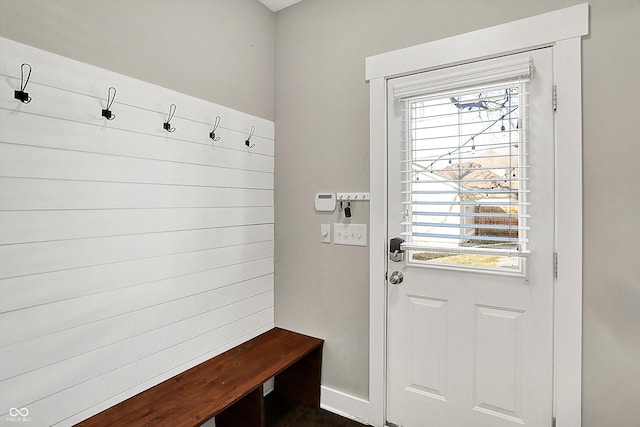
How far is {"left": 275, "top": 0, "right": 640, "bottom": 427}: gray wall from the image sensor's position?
4.43ft

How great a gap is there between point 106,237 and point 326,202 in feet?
3.84

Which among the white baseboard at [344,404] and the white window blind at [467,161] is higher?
the white window blind at [467,161]

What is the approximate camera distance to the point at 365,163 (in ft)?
6.35

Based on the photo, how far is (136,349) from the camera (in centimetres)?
153

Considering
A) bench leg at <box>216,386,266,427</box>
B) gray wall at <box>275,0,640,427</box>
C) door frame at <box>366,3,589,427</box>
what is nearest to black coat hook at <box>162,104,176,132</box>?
gray wall at <box>275,0,640,427</box>

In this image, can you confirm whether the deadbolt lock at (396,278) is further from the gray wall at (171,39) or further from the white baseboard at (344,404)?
the gray wall at (171,39)

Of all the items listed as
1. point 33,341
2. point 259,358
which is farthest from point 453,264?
point 33,341

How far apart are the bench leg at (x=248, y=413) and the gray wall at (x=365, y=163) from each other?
0.56 m

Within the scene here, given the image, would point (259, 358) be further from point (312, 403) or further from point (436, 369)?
point (436, 369)

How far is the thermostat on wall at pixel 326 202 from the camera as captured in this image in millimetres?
2062

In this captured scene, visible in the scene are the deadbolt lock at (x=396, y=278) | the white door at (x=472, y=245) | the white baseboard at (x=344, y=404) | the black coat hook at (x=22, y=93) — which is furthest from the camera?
the white baseboard at (x=344, y=404)

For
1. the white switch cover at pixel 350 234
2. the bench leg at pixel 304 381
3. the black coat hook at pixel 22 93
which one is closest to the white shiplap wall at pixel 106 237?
the black coat hook at pixel 22 93

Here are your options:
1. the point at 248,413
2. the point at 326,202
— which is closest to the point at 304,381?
the point at 248,413

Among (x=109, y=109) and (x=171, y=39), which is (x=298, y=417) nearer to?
(x=109, y=109)
